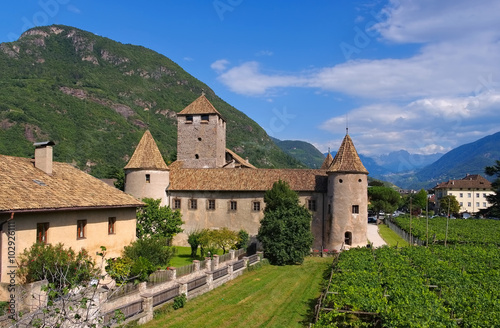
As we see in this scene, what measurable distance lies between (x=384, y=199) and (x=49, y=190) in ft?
238

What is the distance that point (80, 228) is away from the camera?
22188 millimetres

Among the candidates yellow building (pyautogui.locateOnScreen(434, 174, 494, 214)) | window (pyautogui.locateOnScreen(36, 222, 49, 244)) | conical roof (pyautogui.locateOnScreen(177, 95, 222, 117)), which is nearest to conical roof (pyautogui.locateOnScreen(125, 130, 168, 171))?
conical roof (pyautogui.locateOnScreen(177, 95, 222, 117))

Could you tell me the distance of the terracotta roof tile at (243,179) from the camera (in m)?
38.1

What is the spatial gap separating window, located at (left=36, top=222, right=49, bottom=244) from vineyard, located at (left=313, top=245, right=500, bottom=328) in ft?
47.3

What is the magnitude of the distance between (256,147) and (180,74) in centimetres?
5480

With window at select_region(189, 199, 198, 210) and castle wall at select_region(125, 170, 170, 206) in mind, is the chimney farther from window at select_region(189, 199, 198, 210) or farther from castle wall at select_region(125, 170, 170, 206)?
window at select_region(189, 199, 198, 210)

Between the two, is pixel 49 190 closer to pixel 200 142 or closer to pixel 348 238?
pixel 348 238

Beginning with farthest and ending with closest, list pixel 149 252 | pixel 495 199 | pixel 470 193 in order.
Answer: pixel 470 193, pixel 495 199, pixel 149 252

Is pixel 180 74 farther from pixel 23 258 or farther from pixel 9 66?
pixel 23 258

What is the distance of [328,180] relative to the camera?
1463 inches

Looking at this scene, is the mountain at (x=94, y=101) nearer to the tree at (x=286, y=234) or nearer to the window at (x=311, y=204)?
the window at (x=311, y=204)

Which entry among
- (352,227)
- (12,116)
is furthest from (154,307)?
(12,116)

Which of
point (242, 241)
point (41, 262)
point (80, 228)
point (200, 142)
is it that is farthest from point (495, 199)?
point (41, 262)

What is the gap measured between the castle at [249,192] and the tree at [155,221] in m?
6.57
